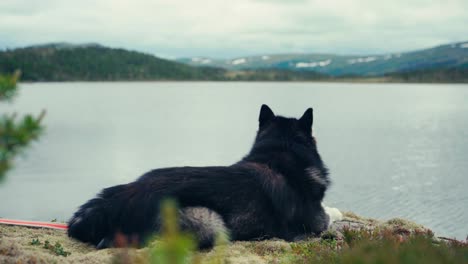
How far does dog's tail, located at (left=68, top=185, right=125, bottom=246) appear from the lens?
27.2 ft

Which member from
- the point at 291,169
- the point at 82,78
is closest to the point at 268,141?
the point at 291,169

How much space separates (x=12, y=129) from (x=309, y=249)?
17.7 ft

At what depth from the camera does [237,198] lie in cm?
851

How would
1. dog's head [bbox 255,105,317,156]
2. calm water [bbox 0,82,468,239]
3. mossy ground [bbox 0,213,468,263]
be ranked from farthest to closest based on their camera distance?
calm water [bbox 0,82,468,239], dog's head [bbox 255,105,317,156], mossy ground [bbox 0,213,468,263]

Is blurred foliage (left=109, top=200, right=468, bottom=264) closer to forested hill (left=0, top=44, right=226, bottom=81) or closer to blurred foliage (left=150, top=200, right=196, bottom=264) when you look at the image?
blurred foliage (left=150, top=200, right=196, bottom=264)

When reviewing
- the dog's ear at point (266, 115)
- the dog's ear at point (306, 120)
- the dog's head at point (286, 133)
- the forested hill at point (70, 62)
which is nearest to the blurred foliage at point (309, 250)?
the dog's head at point (286, 133)

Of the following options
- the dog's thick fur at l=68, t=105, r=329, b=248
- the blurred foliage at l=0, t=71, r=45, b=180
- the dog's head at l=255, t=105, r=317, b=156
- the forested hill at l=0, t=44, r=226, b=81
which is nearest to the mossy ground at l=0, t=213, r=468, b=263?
the dog's thick fur at l=68, t=105, r=329, b=248

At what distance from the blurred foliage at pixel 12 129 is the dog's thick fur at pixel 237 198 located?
4.11 metres

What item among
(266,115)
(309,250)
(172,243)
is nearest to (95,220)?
(309,250)

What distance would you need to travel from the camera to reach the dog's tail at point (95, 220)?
27.2ft

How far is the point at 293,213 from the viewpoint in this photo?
30.9ft

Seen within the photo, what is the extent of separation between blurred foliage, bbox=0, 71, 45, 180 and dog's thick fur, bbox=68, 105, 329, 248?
13.5 feet

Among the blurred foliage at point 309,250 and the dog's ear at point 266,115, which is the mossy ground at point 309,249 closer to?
the blurred foliage at point 309,250

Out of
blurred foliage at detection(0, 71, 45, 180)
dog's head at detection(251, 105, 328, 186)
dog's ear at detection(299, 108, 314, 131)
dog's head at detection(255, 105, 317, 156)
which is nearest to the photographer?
blurred foliage at detection(0, 71, 45, 180)
